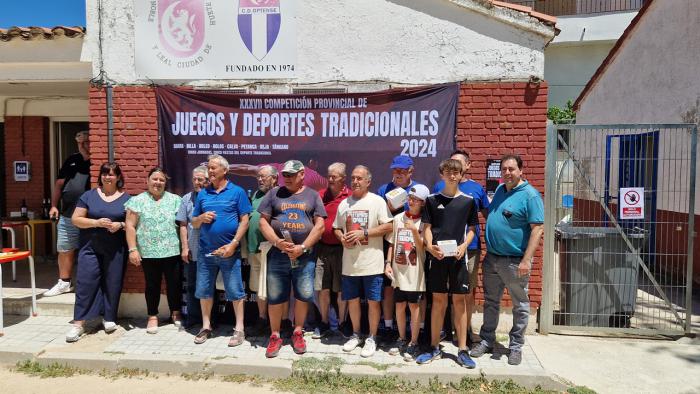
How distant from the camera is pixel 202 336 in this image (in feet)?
17.1

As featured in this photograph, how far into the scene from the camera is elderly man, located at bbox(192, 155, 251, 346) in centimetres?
494

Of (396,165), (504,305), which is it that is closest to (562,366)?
(504,305)

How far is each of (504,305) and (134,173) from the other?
4.78m

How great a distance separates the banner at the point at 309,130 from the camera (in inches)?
217

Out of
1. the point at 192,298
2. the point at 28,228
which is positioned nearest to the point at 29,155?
the point at 28,228

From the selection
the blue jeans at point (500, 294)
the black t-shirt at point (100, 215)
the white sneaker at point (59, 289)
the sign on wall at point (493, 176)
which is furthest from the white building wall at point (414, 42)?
the white sneaker at point (59, 289)

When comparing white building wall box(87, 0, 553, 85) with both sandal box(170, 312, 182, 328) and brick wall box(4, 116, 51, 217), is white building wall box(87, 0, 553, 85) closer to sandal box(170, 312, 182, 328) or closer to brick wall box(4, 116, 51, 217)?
sandal box(170, 312, 182, 328)

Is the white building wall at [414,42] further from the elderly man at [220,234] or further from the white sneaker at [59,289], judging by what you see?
the white sneaker at [59,289]

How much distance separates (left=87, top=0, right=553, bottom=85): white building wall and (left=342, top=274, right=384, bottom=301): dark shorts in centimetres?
235

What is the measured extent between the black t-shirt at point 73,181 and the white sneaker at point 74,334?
6.14ft

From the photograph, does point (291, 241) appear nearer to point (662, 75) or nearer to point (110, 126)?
point (110, 126)

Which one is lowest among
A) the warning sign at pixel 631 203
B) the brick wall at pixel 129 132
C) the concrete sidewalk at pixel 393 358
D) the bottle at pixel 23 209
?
the concrete sidewalk at pixel 393 358

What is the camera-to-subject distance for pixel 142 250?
17.5 ft

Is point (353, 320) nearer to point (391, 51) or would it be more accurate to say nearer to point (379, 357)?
point (379, 357)
